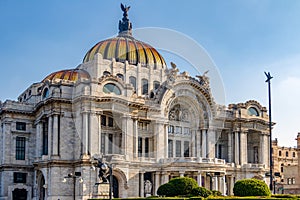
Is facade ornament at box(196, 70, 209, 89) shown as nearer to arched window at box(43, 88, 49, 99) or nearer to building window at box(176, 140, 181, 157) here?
building window at box(176, 140, 181, 157)

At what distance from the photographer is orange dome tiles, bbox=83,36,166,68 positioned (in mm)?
74938

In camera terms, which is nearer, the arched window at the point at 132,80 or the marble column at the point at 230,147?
the arched window at the point at 132,80

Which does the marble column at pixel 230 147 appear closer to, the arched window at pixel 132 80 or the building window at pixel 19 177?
Answer: the arched window at pixel 132 80

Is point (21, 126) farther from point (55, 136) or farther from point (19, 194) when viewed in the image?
point (55, 136)

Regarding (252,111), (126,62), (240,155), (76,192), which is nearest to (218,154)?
(240,155)

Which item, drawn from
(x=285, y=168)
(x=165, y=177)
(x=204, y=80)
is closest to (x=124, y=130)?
(x=165, y=177)

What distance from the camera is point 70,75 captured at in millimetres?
70625

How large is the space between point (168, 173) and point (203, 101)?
1319cm

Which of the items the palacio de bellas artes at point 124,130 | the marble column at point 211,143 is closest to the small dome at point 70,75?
the palacio de bellas artes at point 124,130

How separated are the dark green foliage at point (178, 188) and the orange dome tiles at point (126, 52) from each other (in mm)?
28643

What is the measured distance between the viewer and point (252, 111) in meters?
80.9

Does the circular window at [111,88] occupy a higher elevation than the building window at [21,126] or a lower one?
higher

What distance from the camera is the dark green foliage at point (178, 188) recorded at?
4941 centimetres

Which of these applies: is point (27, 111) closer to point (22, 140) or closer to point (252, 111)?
point (22, 140)
